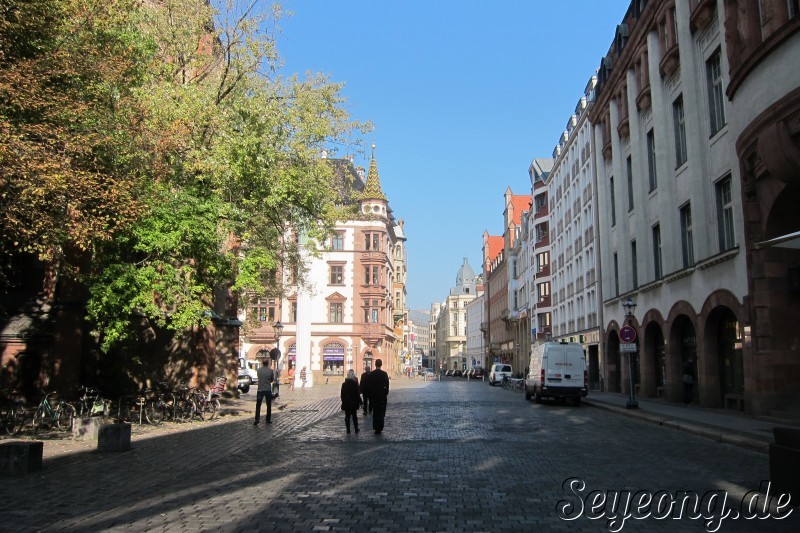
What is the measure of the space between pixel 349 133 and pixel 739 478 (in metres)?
18.4

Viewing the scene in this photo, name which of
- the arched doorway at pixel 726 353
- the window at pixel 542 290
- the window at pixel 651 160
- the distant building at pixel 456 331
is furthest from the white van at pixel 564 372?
the distant building at pixel 456 331

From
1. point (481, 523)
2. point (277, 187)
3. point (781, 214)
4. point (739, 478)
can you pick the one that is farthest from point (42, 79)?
point (781, 214)

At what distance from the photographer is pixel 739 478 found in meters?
10.5

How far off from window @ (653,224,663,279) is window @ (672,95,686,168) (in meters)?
4.65

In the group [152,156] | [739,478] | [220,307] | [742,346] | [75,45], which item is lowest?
[739,478]

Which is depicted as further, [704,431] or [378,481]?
[704,431]

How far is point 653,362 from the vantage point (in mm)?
33906

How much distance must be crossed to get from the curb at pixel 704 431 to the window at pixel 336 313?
48.8m

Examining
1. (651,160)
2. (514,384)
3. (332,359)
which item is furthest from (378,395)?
(332,359)

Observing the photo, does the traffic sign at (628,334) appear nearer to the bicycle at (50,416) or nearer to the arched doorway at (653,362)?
the arched doorway at (653,362)

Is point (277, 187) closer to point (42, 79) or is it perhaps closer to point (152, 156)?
point (152, 156)

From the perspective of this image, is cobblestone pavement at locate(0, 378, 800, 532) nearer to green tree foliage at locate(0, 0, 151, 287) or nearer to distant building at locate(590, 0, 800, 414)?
distant building at locate(590, 0, 800, 414)

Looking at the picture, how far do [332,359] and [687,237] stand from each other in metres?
48.4

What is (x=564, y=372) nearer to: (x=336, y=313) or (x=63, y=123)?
(x=63, y=123)
